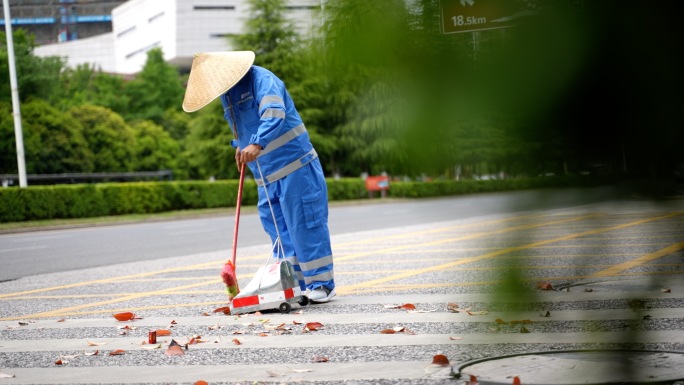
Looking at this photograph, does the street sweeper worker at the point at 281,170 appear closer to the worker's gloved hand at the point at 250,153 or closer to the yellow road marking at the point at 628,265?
the worker's gloved hand at the point at 250,153

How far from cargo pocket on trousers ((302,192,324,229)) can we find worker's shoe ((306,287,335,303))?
399mm

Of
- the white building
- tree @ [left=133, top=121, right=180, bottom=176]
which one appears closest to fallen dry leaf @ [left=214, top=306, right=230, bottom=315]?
the white building

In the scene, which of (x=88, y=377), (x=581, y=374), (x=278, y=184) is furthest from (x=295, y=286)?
(x=581, y=374)

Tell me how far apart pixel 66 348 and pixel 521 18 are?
3853 mm

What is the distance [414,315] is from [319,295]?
89cm

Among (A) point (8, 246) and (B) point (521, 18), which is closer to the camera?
(B) point (521, 18)

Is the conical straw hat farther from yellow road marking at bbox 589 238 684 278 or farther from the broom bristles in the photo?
yellow road marking at bbox 589 238 684 278

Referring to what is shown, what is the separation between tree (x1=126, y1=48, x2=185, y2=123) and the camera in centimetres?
5966

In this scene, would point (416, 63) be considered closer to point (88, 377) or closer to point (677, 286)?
point (677, 286)

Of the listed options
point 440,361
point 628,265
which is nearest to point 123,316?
point 440,361

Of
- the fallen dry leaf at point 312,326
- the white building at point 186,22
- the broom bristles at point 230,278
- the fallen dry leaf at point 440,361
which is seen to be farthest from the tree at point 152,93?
the white building at point 186,22

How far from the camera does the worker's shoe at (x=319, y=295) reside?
564 cm

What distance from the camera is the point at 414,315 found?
4926mm

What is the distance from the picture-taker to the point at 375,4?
96 cm
